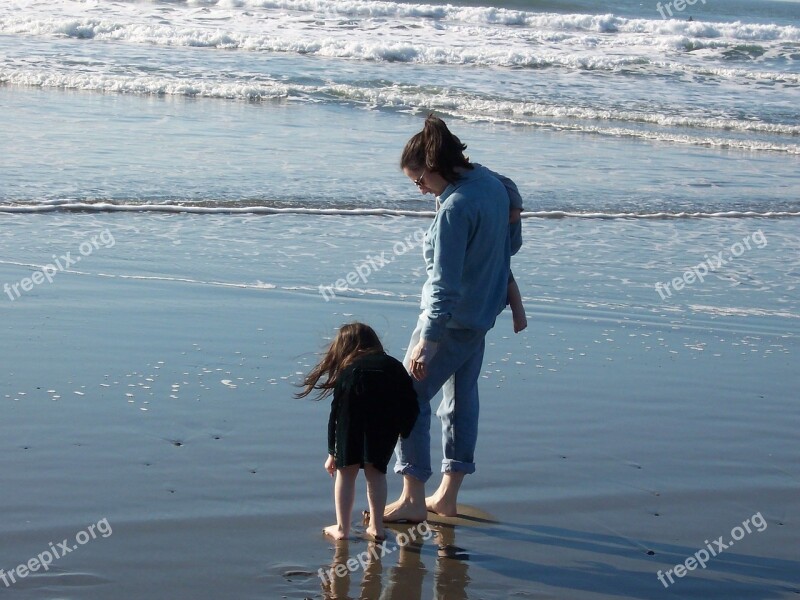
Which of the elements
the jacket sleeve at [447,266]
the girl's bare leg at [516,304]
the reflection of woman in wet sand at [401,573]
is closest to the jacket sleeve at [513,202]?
the girl's bare leg at [516,304]

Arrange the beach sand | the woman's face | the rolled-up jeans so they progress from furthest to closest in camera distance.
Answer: the rolled-up jeans → the woman's face → the beach sand

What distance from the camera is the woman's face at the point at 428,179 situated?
3939mm

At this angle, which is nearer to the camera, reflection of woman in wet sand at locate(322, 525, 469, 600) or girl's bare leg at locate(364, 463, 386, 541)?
reflection of woman in wet sand at locate(322, 525, 469, 600)

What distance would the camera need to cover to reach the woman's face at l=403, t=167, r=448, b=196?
3939mm

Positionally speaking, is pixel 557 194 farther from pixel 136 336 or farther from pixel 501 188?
pixel 501 188

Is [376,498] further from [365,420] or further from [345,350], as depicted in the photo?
[345,350]

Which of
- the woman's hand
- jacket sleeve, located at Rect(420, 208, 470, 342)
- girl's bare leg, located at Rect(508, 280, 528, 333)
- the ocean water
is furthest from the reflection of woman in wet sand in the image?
the ocean water

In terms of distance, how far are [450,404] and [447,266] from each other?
0.63m

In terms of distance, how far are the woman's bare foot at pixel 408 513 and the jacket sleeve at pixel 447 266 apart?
70cm

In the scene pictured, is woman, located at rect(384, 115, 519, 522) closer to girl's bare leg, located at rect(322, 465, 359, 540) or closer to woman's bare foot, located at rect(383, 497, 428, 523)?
woman's bare foot, located at rect(383, 497, 428, 523)

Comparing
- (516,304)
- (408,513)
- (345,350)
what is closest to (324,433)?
(408,513)

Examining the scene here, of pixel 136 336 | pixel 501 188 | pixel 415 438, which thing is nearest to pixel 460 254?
pixel 501 188

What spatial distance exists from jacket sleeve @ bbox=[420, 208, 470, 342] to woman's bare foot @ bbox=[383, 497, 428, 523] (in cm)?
70

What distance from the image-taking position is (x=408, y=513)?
4109 mm
